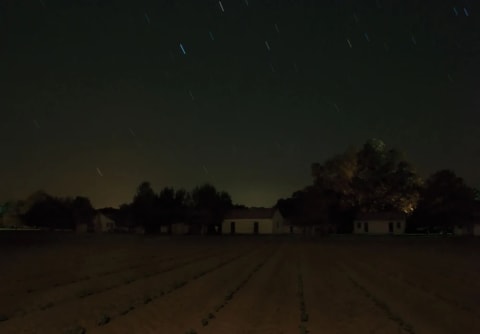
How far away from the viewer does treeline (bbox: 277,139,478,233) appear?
8094 centimetres

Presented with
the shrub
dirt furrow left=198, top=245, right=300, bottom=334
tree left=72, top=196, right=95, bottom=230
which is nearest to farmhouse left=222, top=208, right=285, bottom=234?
tree left=72, top=196, right=95, bottom=230

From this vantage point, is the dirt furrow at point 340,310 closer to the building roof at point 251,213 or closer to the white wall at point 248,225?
the white wall at point 248,225

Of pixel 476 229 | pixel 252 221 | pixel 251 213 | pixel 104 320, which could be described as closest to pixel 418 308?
pixel 104 320

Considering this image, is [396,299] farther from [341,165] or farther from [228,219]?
[228,219]

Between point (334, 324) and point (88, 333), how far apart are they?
5.27m

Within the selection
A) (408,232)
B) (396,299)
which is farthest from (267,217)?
(396,299)

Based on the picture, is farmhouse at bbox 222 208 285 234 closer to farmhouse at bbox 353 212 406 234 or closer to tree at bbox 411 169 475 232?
A: farmhouse at bbox 353 212 406 234

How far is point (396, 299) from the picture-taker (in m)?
17.3

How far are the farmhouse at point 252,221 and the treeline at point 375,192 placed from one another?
16618mm

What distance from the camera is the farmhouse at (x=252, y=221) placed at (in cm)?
10731

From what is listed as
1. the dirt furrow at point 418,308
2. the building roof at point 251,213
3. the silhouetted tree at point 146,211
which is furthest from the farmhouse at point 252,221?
the dirt furrow at point 418,308

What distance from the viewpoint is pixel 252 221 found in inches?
4267

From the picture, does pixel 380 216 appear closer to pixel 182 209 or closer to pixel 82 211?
pixel 182 209

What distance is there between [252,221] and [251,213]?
3.19 m
